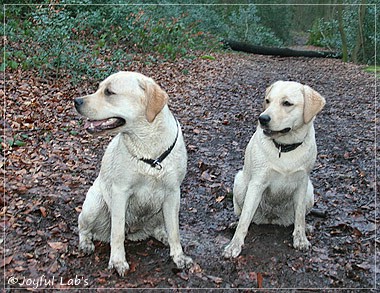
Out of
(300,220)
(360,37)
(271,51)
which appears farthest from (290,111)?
(271,51)

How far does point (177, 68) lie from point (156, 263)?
10190 mm

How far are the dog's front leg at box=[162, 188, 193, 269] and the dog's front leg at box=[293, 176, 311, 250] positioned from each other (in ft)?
3.84

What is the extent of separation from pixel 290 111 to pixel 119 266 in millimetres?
2162

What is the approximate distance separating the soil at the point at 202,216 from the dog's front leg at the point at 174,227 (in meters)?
0.09

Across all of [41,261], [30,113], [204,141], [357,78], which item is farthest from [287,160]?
[357,78]

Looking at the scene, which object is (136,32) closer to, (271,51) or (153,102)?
(153,102)

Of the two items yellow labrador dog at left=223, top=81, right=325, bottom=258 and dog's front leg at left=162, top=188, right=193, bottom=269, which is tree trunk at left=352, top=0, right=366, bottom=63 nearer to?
yellow labrador dog at left=223, top=81, right=325, bottom=258

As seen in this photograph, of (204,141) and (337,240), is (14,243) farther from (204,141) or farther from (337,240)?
(204,141)

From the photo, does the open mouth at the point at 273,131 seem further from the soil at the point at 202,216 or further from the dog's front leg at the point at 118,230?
the dog's front leg at the point at 118,230

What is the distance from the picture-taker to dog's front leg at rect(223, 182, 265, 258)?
419 centimetres

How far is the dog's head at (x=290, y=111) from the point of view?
→ 4074mm

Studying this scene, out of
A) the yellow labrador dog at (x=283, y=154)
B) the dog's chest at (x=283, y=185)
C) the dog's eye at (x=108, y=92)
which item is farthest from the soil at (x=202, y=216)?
the dog's eye at (x=108, y=92)

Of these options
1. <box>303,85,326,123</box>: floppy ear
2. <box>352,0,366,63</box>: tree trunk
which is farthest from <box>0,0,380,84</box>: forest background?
<box>303,85,326,123</box>: floppy ear

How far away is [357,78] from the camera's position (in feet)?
48.4
